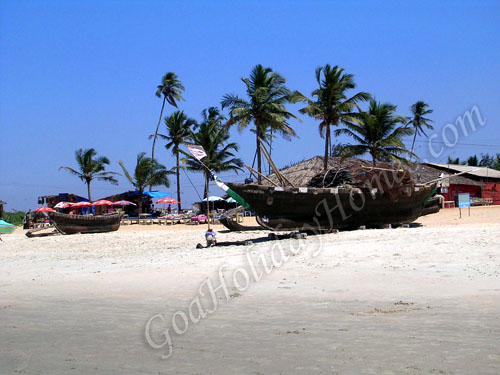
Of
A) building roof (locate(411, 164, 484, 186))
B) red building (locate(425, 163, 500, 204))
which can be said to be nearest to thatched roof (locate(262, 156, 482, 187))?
building roof (locate(411, 164, 484, 186))

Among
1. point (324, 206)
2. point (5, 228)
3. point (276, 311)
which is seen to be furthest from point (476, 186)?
point (276, 311)

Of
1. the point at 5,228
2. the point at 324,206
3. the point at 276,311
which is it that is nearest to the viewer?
the point at 276,311

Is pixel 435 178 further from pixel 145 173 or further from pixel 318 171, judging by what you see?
pixel 145 173

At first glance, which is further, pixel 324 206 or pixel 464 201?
pixel 464 201

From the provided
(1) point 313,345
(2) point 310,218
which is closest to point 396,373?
(1) point 313,345

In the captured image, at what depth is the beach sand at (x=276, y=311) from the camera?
397cm

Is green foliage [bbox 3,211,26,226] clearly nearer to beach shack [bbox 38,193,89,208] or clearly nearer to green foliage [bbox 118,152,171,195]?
beach shack [bbox 38,193,89,208]

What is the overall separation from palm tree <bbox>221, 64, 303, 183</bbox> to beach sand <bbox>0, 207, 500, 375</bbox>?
50.7ft

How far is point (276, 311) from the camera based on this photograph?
583 cm

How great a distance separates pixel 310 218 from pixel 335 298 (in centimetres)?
831

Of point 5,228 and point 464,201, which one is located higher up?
point 5,228

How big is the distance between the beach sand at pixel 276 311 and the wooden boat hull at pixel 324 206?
9.59 ft

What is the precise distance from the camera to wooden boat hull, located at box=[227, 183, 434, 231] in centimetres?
1413

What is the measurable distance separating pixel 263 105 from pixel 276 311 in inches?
829
